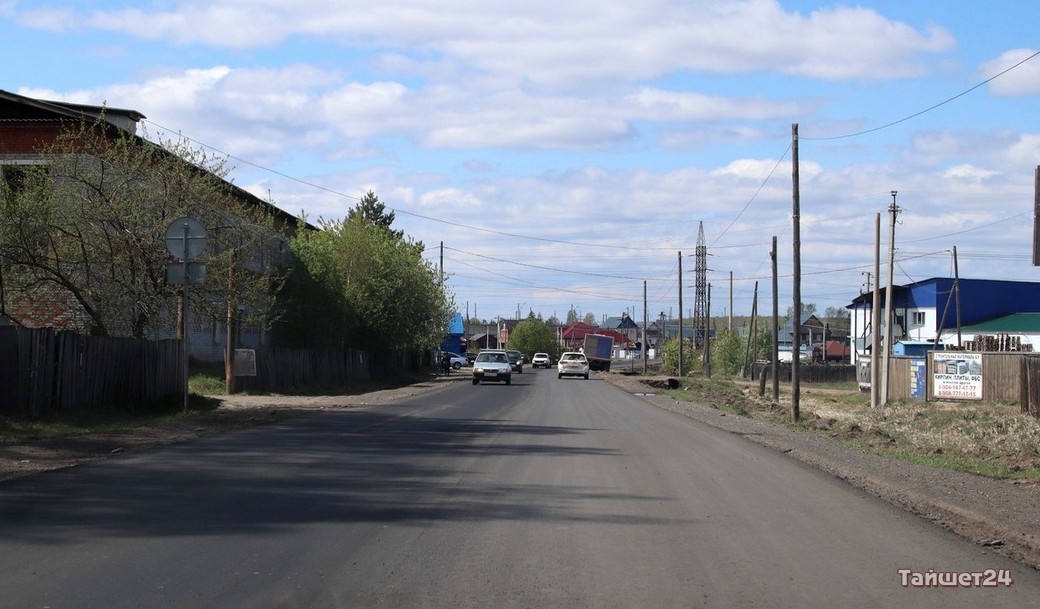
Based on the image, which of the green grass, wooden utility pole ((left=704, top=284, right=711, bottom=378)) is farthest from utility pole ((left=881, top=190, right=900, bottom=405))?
wooden utility pole ((left=704, top=284, right=711, bottom=378))

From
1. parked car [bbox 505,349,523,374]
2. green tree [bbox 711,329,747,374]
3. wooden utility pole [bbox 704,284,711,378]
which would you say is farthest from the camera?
green tree [bbox 711,329,747,374]

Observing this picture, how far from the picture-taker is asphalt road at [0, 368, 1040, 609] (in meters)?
6.84

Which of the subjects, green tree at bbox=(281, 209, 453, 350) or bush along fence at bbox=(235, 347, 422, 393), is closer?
bush along fence at bbox=(235, 347, 422, 393)

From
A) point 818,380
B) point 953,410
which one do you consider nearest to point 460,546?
point 953,410

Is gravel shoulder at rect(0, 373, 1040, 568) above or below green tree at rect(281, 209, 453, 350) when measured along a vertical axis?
below

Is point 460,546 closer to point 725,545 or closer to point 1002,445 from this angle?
point 725,545

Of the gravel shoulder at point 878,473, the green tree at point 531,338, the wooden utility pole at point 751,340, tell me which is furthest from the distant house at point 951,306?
the gravel shoulder at point 878,473

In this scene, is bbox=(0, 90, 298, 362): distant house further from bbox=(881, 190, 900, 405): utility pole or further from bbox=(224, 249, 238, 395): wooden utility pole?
bbox=(881, 190, 900, 405): utility pole

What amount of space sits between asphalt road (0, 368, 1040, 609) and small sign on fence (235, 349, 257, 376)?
17.5m

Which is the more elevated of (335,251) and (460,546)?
(335,251)

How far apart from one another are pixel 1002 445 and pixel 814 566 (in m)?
13.2

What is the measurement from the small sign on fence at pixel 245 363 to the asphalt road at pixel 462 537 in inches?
690

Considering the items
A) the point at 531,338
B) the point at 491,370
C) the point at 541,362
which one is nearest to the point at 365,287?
the point at 491,370

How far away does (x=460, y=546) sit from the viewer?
8.36 m
